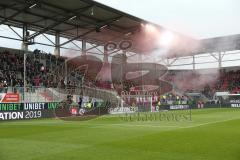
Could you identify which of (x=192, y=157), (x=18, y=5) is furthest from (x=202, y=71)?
(x=192, y=157)

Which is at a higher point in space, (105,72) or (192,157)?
(105,72)

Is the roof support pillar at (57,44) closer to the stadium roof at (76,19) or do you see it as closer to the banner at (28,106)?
the stadium roof at (76,19)

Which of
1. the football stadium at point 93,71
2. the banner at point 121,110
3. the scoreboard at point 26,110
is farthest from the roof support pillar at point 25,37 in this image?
the banner at point 121,110

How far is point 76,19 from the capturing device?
42688mm

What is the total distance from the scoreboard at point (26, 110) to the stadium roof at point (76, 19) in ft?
31.3

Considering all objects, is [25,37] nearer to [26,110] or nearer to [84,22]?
[84,22]

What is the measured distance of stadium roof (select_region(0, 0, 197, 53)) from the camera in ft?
121

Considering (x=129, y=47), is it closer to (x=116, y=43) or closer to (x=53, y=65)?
(x=116, y=43)

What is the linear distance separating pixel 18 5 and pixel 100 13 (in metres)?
8.46

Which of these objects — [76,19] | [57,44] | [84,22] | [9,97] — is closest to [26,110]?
[9,97]

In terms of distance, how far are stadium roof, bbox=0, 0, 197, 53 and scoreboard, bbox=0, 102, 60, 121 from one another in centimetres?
955

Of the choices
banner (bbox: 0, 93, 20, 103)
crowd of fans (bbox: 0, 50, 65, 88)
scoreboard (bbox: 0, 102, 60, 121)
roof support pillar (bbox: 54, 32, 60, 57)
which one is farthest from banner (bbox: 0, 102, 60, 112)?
roof support pillar (bbox: 54, 32, 60, 57)

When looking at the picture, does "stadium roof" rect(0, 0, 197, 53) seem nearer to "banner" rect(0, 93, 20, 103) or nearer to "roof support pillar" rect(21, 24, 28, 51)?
"roof support pillar" rect(21, 24, 28, 51)

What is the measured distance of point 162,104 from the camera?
49312 millimetres
